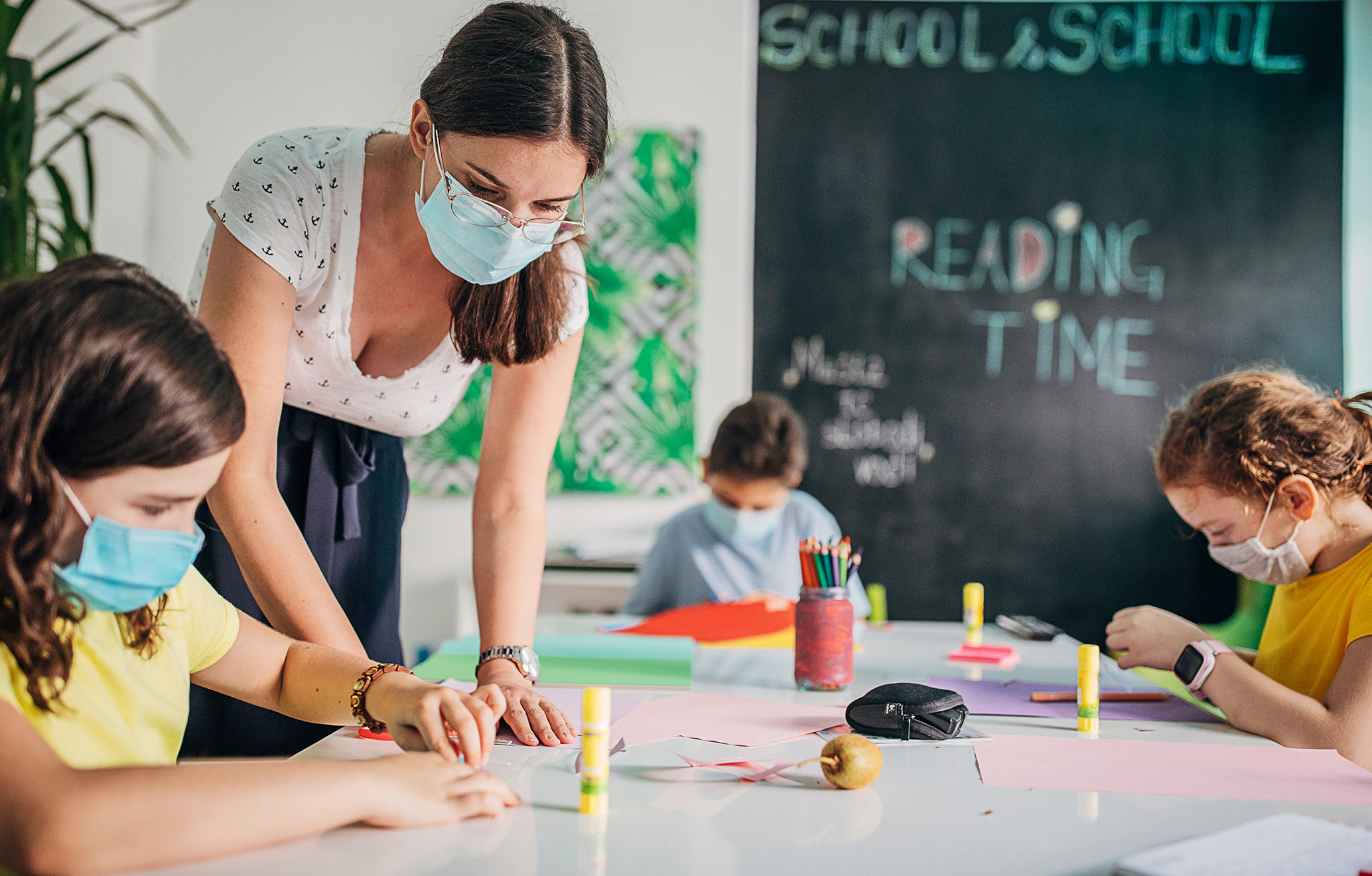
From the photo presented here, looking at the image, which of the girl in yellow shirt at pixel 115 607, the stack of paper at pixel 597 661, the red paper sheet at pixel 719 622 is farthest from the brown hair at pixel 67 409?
the red paper sheet at pixel 719 622

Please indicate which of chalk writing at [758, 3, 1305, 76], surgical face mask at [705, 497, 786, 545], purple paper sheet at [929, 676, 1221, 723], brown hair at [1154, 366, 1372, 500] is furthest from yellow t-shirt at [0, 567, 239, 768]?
chalk writing at [758, 3, 1305, 76]

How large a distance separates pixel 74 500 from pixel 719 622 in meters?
1.18

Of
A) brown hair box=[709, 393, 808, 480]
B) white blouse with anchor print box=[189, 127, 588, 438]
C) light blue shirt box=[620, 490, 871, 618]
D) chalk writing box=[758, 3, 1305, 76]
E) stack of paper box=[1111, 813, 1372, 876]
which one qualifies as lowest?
light blue shirt box=[620, 490, 871, 618]

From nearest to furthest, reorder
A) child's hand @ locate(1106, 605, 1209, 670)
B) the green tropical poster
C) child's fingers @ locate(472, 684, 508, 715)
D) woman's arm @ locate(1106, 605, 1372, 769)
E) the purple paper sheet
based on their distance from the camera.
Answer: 1. child's fingers @ locate(472, 684, 508, 715)
2. woman's arm @ locate(1106, 605, 1372, 769)
3. the purple paper sheet
4. child's hand @ locate(1106, 605, 1209, 670)
5. the green tropical poster

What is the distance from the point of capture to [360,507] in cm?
141

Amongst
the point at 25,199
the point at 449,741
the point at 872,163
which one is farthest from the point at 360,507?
the point at 872,163

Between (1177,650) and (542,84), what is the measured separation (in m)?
1.02

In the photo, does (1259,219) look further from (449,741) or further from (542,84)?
(449,741)

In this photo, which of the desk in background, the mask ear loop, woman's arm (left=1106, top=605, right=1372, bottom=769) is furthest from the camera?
the desk in background

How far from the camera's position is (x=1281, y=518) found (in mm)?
1291

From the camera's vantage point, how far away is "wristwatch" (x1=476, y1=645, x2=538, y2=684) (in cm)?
114

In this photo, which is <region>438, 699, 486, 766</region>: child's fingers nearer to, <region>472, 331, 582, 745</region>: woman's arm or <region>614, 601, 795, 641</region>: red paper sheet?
<region>472, 331, 582, 745</region>: woman's arm

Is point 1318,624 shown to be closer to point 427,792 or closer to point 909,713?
point 909,713

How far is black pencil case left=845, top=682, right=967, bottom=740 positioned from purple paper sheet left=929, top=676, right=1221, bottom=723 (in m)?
0.12
